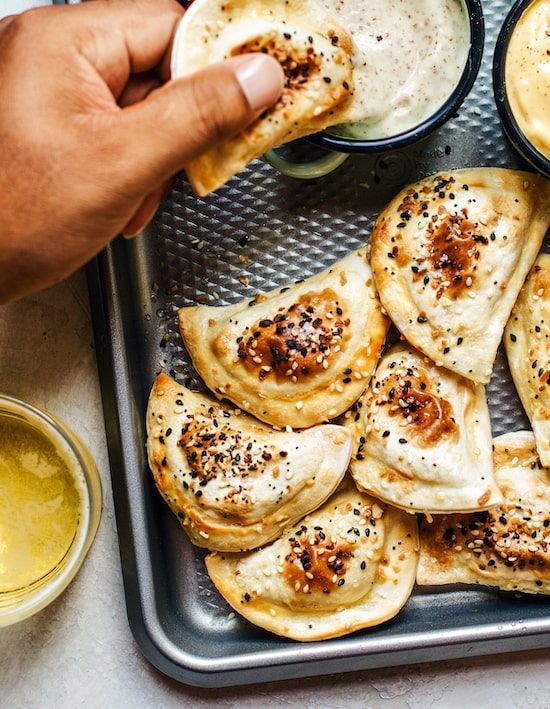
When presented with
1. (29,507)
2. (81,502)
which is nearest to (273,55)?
(81,502)

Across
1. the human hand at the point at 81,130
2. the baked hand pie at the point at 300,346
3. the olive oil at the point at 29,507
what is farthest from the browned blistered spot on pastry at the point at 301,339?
the olive oil at the point at 29,507

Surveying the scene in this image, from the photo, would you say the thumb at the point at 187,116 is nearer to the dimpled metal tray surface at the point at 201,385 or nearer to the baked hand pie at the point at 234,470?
the dimpled metal tray surface at the point at 201,385

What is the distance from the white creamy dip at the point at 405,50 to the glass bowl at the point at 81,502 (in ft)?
3.46

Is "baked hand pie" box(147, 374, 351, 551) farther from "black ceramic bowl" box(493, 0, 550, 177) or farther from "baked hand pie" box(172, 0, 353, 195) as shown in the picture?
"black ceramic bowl" box(493, 0, 550, 177)

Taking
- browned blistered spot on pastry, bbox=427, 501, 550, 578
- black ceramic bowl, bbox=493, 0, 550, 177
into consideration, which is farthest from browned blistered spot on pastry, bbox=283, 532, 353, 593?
black ceramic bowl, bbox=493, 0, 550, 177

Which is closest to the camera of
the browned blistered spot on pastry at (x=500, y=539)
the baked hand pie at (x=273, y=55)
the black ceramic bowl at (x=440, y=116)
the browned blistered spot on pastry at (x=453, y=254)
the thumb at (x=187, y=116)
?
the thumb at (x=187, y=116)

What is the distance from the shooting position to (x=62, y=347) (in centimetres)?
223

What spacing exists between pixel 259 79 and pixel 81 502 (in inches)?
44.5

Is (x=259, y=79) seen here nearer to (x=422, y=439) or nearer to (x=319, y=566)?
(x=422, y=439)

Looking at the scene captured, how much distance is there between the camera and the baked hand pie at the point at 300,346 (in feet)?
6.63

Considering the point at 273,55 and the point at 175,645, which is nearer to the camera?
the point at 273,55

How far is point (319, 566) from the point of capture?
2.06 m

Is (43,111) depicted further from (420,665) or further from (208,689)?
(420,665)

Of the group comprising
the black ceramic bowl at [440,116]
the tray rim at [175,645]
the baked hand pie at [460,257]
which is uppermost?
the black ceramic bowl at [440,116]
